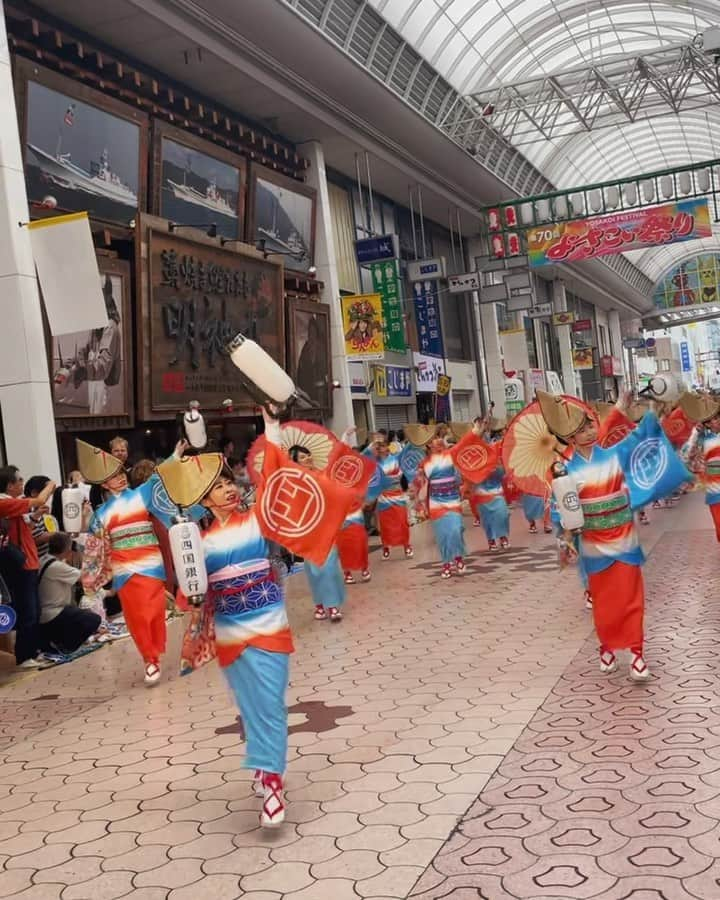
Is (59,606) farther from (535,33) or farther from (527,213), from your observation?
(535,33)

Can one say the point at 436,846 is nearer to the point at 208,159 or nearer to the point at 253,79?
the point at 208,159

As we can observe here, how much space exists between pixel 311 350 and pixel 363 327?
1.46m

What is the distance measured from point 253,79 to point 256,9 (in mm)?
1880

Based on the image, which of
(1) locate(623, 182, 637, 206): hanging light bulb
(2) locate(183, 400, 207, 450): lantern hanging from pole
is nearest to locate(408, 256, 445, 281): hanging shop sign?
(1) locate(623, 182, 637, 206): hanging light bulb

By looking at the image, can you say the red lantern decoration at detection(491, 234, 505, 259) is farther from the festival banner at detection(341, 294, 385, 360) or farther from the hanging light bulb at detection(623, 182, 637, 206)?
the festival banner at detection(341, 294, 385, 360)

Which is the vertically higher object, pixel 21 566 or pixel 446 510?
pixel 21 566

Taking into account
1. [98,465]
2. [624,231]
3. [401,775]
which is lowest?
[401,775]

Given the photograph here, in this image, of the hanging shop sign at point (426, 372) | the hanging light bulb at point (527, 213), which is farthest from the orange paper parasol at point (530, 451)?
the hanging shop sign at point (426, 372)

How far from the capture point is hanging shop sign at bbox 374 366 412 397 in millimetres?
21703

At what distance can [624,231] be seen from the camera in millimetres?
21328

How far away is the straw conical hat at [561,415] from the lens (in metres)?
6.48

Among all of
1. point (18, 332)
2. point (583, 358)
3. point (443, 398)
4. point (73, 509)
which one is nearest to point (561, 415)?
point (73, 509)

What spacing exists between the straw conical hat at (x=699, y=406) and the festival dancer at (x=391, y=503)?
418 cm

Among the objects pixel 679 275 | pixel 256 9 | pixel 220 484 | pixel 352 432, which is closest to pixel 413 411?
pixel 256 9
